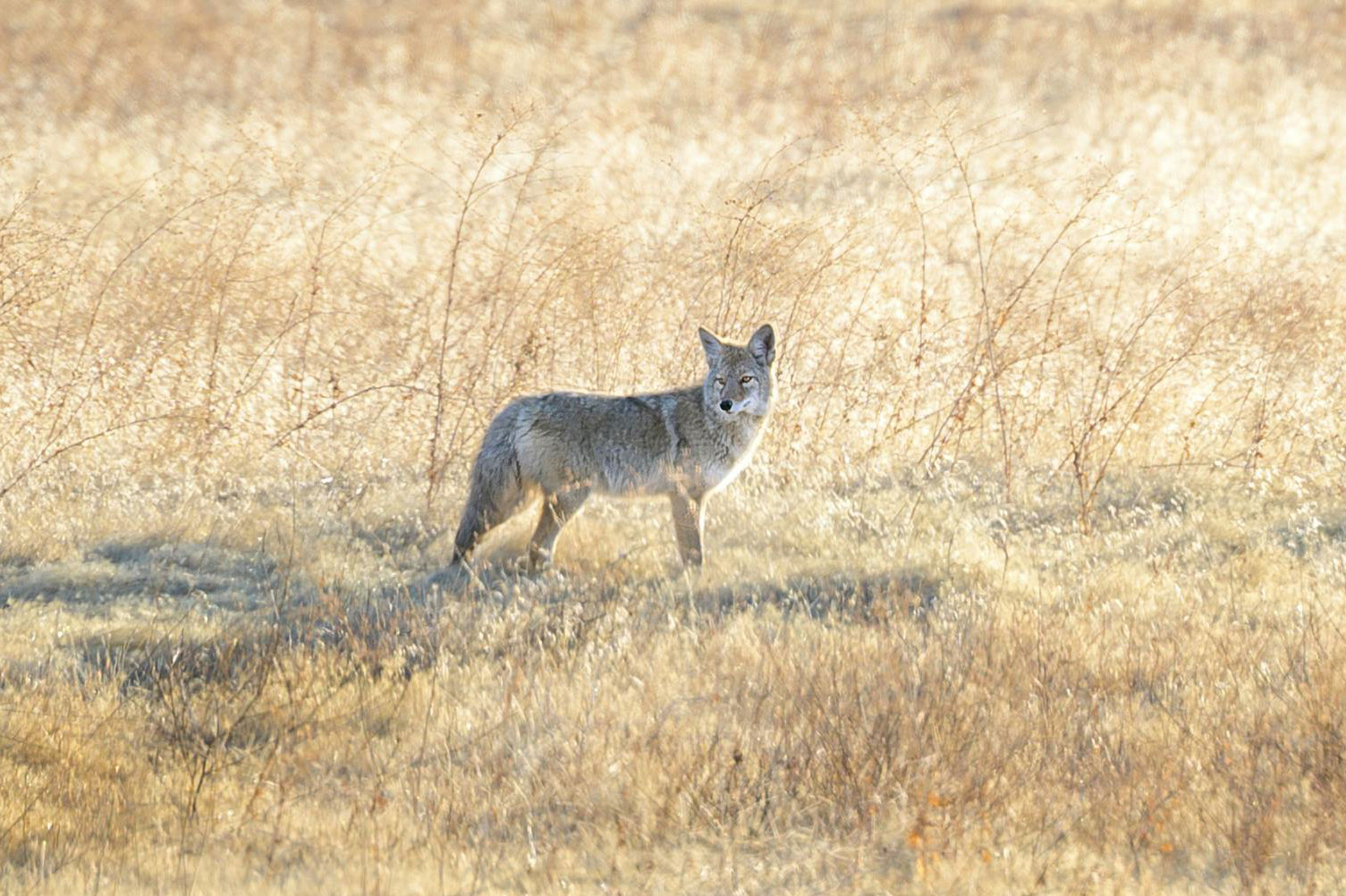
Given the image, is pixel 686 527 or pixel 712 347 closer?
pixel 686 527

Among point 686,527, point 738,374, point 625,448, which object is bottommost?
point 686,527

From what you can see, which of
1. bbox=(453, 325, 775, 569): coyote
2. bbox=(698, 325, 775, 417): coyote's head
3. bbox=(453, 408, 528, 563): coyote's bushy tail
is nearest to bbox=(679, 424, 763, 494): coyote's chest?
bbox=(453, 325, 775, 569): coyote

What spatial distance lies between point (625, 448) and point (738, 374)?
0.71m

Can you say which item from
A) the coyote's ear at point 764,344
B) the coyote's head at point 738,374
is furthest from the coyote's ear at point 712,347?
the coyote's ear at point 764,344

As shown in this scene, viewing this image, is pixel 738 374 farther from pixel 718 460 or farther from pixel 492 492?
pixel 492 492

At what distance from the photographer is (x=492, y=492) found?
6.97 m

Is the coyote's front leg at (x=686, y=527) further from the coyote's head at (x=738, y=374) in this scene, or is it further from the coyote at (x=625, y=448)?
the coyote's head at (x=738, y=374)

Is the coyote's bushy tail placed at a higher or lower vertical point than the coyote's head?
lower

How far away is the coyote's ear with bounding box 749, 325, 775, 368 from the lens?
718cm

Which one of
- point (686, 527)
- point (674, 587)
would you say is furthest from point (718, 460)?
point (674, 587)

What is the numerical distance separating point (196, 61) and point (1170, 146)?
1859 cm

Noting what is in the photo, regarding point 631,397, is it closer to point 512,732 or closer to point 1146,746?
point 512,732

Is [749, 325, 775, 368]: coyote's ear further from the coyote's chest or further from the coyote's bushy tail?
the coyote's bushy tail

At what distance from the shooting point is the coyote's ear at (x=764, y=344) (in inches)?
283
